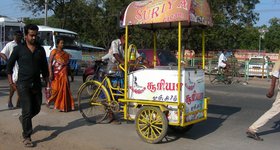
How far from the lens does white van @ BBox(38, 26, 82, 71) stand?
2242 cm

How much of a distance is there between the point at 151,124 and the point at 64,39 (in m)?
17.0

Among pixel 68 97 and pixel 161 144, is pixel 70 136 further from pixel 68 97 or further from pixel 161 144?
pixel 68 97

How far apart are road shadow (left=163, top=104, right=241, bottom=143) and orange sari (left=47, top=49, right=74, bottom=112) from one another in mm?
3000

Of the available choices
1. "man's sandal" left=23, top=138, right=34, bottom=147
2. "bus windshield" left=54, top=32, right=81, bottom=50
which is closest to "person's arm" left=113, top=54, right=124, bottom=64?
"man's sandal" left=23, top=138, right=34, bottom=147

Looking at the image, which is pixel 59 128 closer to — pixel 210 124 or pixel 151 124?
pixel 151 124

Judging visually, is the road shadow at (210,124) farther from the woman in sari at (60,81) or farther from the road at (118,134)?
the woman in sari at (60,81)

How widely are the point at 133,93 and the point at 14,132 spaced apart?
2.26 m

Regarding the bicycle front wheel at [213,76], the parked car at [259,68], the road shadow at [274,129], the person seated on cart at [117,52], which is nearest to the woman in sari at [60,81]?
the person seated on cart at [117,52]

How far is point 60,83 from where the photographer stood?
9461 mm

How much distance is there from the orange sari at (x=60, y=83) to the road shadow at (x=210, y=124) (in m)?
3.00

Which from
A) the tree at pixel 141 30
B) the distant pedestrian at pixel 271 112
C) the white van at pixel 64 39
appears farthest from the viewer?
the tree at pixel 141 30

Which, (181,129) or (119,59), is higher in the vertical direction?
(119,59)

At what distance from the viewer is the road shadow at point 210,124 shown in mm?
7287

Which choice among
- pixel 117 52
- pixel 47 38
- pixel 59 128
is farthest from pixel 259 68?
pixel 59 128
